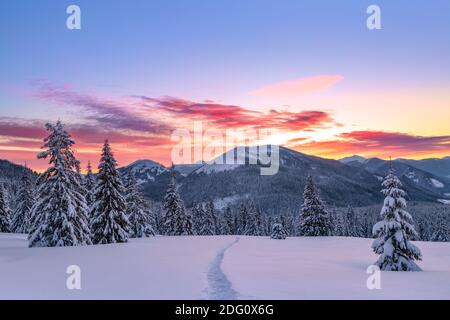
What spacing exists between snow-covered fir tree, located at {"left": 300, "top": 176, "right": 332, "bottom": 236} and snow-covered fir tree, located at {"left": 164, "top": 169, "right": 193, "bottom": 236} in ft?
62.8

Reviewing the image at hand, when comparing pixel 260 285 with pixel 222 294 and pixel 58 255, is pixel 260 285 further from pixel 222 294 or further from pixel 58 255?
pixel 58 255

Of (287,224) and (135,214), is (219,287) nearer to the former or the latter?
(135,214)

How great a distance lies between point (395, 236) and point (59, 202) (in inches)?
1081

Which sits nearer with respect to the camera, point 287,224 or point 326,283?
point 326,283

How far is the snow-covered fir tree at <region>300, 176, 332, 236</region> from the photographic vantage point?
54844 millimetres

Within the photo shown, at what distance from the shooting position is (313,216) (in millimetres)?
55219

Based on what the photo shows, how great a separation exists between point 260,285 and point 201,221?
63445 millimetres

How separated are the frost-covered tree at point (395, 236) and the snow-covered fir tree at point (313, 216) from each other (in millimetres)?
33709

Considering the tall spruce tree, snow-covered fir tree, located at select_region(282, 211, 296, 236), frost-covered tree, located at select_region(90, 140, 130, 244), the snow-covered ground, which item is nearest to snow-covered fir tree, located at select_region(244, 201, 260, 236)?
the tall spruce tree

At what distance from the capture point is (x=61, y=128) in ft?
113

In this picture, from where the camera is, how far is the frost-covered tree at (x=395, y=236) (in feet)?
68.1

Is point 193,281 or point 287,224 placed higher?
point 193,281

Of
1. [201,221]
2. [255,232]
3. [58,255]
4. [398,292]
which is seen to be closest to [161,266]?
[58,255]

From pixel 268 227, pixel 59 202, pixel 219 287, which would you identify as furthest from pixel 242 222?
pixel 219 287
